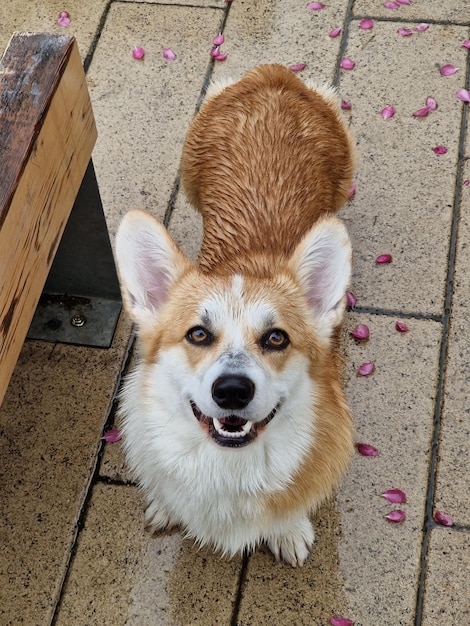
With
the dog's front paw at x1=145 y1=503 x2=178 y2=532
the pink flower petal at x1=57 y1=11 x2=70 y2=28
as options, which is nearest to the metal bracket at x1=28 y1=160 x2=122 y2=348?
the dog's front paw at x1=145 y1=503 x2=178 y2=532

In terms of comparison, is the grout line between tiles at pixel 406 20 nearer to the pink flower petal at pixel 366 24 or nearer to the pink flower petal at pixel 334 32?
the pink flower petal at pixel 366 24

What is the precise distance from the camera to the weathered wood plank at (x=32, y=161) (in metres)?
2.34

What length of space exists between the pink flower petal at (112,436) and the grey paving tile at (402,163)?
1437 millimetres

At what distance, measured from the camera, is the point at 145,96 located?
4.49 meters

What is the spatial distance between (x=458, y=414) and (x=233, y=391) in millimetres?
1583

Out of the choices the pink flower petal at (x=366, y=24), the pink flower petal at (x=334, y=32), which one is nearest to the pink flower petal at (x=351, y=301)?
the pink flower petal at (x=334, y=32)

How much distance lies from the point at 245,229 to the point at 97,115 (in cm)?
188

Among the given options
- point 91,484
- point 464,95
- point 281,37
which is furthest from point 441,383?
point 281,37

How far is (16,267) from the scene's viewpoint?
240 cm

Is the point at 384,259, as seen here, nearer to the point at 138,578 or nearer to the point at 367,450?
the point at 367,450

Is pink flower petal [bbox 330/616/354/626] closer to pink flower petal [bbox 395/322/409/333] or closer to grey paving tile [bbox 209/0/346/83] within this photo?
pink flower petal [bbox 395/322/409/333]

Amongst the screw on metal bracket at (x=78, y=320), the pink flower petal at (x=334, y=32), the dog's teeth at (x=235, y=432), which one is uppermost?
the pink flower petal at (x=334, y=32)

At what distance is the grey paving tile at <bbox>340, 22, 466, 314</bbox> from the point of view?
12.4 ft

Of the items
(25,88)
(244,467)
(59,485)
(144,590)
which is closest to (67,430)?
(59,485)
